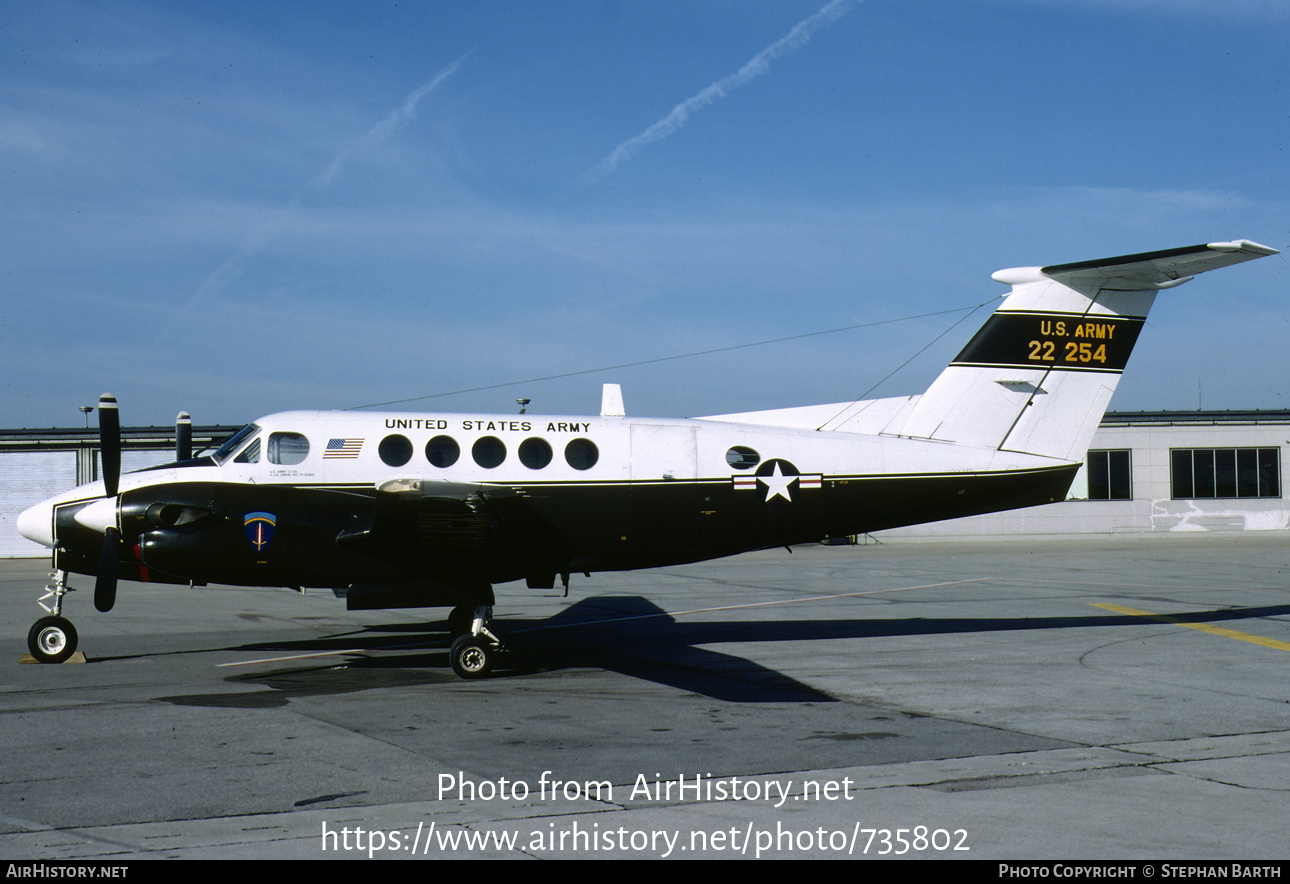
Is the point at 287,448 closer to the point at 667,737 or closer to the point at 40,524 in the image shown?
the point at 40,524

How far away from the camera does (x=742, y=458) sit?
13.8 meters

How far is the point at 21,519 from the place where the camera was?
12.5m

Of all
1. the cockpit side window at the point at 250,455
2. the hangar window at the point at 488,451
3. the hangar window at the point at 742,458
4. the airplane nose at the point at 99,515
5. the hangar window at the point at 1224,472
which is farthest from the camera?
the hangar window at the point at 1224,472

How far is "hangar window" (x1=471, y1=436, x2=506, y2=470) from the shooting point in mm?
12930

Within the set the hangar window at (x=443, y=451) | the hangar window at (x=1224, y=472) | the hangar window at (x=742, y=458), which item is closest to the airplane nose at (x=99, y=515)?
the hangar window at (x=443, y=451)

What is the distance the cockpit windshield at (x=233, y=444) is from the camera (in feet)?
41.9

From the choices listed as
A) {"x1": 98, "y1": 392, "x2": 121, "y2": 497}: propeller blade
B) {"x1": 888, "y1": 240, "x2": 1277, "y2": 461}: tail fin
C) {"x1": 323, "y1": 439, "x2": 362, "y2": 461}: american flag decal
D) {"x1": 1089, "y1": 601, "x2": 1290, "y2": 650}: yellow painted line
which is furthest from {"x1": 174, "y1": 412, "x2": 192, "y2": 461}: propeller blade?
{"x1": 1089, "y1": 601, "x2": 1290, "y2": 650}: yellow painted line

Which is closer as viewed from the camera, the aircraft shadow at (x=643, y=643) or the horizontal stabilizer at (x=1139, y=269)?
the aircraft shadow at (x=643, y=643)

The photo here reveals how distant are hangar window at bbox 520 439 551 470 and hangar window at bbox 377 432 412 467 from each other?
4.75ft

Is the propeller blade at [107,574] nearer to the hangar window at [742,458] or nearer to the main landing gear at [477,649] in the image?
the main landing gear at [477,649]

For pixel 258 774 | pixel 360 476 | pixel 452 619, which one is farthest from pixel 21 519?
pixel 258 774

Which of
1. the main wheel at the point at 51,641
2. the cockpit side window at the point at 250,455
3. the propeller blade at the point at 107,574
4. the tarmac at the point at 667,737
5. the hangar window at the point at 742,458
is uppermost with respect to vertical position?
the cockpit side window at the point at 250,455

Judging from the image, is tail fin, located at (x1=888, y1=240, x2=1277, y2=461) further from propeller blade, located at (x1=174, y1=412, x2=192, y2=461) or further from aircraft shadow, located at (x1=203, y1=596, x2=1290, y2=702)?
propeller blade, located at (x1=174, y1=412, x2=192, y2=461)
